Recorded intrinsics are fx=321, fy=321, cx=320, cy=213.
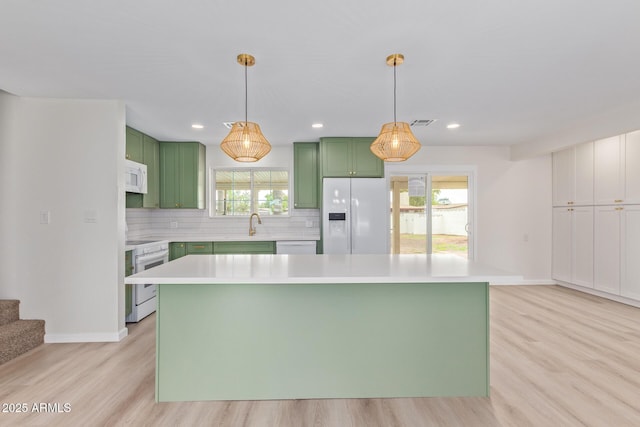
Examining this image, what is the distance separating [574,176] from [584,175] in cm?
17

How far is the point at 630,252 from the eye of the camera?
4105 millimetres

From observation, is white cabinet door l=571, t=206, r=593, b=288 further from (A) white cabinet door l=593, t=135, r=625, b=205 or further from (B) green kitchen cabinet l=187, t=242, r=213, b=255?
(B) green kitchen cabinet l=187, t=242, r=213, b=255

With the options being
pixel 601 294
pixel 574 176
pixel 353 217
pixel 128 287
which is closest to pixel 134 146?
pixel 128 287

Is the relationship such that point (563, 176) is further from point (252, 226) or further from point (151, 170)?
point (151, 170)

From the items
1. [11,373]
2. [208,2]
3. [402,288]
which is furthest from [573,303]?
[11,373]

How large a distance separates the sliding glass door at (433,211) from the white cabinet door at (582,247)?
4.79 feet

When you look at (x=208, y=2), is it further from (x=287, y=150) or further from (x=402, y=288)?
(x=287, y=150)

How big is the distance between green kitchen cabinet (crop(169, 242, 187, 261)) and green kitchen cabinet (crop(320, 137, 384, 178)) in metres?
2.23

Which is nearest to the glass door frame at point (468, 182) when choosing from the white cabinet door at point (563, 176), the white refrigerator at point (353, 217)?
the white refrigerator at point (353, 217)

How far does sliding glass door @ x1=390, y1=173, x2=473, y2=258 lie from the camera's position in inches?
209

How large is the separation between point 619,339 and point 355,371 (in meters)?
2.80

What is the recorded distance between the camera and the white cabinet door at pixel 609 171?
4.25 meters

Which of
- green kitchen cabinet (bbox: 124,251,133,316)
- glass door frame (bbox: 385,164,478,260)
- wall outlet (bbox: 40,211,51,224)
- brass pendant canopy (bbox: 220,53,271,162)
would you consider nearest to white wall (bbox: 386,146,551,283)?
glass door frame (bbox: 385,164,478,260)

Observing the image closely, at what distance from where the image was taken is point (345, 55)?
2279 millimetres
